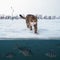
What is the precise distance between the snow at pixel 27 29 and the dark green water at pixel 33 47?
45mm

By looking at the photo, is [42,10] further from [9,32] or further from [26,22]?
[9,32]

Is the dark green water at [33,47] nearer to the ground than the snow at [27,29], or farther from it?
nearer to the ground

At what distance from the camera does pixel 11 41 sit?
1.51m

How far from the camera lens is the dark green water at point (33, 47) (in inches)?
58.5

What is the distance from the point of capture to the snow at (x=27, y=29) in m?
1.54

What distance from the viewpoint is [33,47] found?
1.52 m

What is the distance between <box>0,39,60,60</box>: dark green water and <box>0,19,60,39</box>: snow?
0.15ft

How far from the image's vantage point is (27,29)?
156 cm

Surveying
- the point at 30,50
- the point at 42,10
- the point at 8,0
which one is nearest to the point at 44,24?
the point at 42,10

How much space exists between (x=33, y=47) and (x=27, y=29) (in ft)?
0.56

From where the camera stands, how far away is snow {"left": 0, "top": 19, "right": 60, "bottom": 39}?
1.54 meters

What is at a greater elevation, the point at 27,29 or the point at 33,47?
the point at 27,29

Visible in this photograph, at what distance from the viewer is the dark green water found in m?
1.49

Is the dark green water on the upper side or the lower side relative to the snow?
lower
